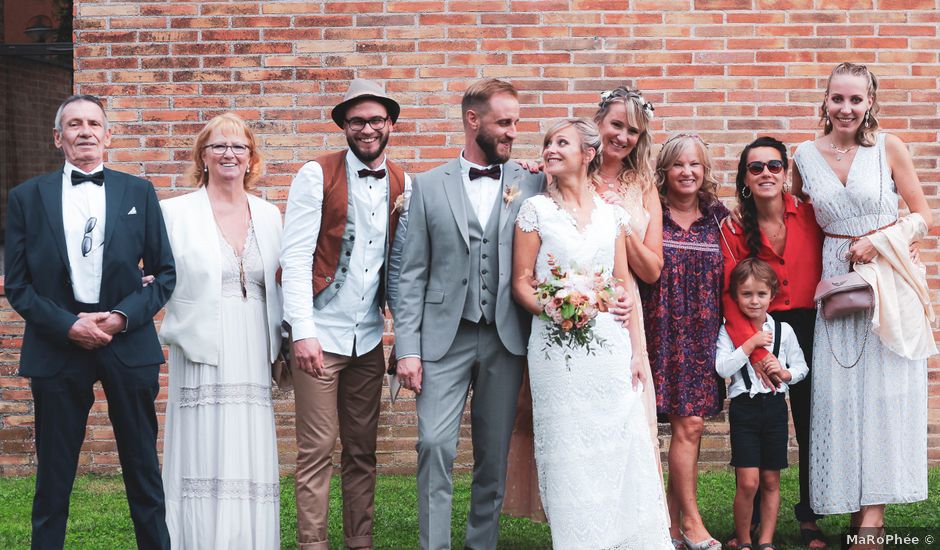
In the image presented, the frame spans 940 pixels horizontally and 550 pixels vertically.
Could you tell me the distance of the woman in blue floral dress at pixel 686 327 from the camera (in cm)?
503

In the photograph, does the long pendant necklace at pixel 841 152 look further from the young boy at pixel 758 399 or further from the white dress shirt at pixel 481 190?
the white dress shirt at pixel 481 190

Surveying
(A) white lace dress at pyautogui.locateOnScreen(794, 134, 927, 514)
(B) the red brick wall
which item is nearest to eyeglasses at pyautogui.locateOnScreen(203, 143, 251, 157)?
(B) the red brick wall

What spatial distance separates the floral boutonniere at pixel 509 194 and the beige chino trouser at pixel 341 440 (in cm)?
99

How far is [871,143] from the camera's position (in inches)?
201

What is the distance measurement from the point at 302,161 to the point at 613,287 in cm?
288

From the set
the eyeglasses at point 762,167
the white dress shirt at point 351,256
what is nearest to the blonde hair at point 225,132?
the white dress shirt at point 351,256

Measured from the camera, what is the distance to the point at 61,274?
445cm

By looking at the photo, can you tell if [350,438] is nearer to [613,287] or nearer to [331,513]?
[331,513]

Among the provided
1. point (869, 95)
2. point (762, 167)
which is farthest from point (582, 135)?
point (869, 95)

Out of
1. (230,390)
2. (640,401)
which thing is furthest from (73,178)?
(640,401)

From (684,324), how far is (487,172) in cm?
127

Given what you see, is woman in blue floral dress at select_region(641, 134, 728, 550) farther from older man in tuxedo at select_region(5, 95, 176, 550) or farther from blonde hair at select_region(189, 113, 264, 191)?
older man in tuxedo at select_region(5, 95, 176, 550)

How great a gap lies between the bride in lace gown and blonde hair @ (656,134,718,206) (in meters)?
0.63

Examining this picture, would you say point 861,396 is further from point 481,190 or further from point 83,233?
point 83,233
